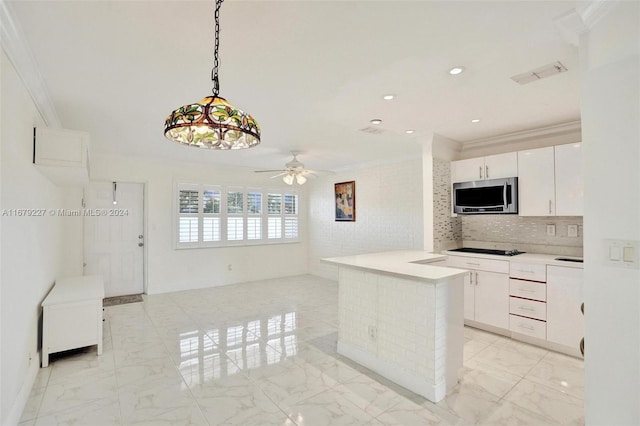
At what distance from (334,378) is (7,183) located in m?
2.66

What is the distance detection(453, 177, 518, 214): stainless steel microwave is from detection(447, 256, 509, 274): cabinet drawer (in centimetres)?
59

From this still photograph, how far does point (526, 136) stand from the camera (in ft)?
12.3

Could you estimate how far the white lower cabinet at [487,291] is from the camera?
3.47 meters

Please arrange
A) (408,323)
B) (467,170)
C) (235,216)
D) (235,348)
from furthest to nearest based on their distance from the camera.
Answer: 1. (235,216)
2. (467,170)
3. (235,348)
4. (408,323)

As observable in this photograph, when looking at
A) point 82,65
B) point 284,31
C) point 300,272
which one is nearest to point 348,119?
point 284,31

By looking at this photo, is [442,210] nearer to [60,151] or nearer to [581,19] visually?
[581,19]

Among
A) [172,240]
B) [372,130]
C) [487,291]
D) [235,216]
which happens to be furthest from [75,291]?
[487,291]

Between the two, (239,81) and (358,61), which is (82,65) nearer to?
(239,81)

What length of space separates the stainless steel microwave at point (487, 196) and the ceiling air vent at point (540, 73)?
59.3 inches

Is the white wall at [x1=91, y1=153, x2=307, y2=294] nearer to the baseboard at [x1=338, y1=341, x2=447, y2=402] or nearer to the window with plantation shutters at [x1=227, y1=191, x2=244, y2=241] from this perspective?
the window with plantation shutters at [x1=227, y1=191, x2=244, y2=241]

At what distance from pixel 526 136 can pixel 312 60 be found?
302cm

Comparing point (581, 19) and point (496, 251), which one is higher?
point (581, 19)

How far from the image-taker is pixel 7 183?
1936 mm

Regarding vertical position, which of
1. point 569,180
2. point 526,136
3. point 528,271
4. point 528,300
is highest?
point 526,136
